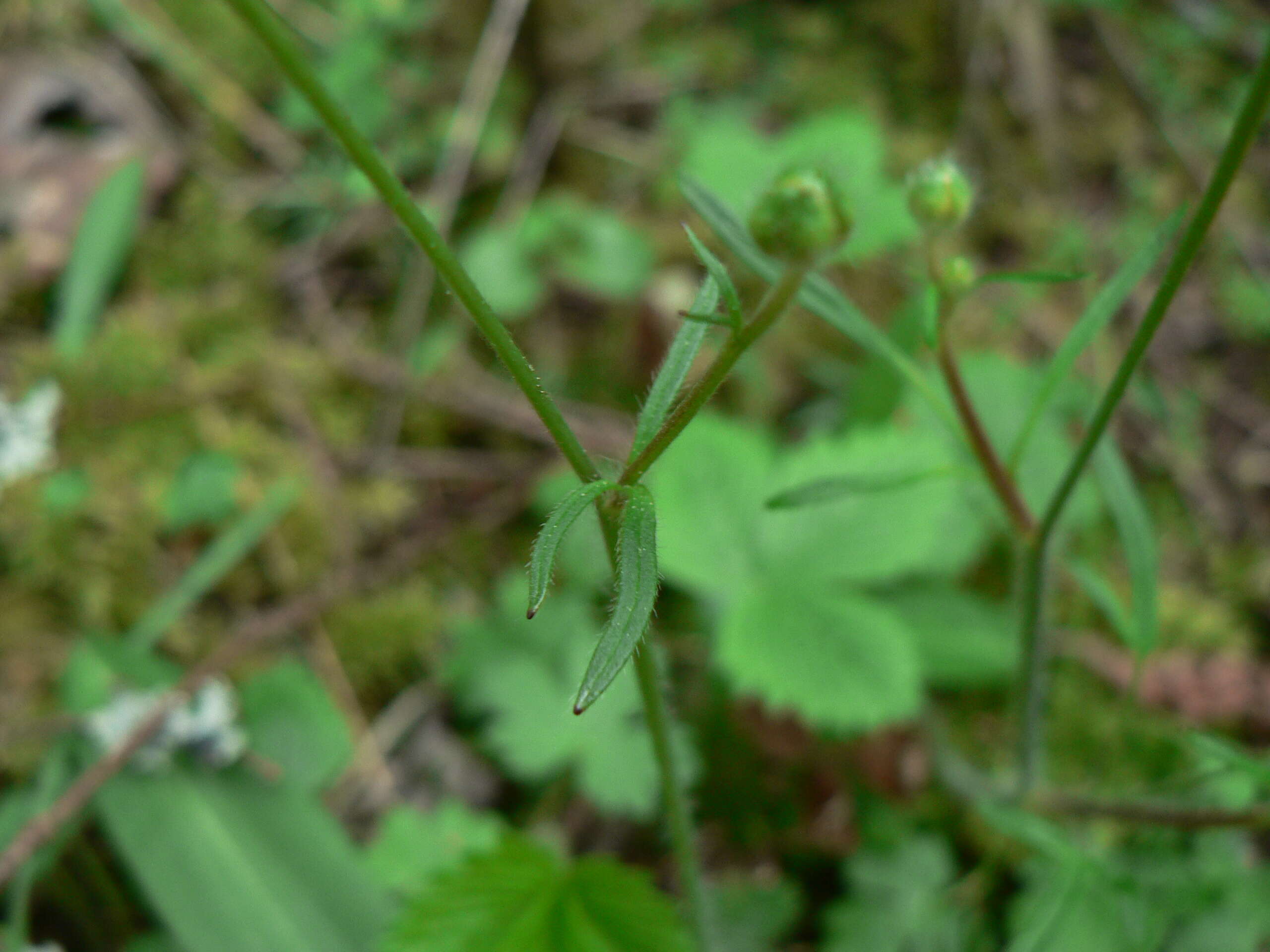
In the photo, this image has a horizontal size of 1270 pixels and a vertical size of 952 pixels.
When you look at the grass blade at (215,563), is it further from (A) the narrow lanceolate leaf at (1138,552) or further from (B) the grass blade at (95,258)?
(A) the narrow lanceolate leaf at (1138,552)

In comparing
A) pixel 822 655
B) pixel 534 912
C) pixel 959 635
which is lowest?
pixel 959 635

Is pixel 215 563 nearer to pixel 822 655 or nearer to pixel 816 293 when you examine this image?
pixel 822 655

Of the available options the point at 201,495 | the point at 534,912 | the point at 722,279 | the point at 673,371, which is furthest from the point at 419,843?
the point at 722,279

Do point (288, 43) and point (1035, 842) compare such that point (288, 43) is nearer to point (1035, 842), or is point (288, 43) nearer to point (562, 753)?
point (1035, 842)

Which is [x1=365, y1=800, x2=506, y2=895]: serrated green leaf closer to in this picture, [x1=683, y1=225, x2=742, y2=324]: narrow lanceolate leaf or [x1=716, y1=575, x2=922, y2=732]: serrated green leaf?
[x1=716, y1=575, x2=922, y2=732]: serrated green leaf

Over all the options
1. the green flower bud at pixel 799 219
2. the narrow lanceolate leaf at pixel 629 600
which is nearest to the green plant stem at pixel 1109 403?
the green flower bud at pixel 799 219
